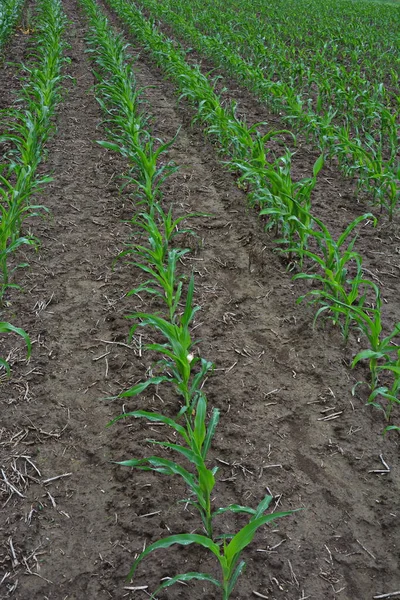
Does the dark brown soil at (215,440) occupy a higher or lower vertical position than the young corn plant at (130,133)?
lower

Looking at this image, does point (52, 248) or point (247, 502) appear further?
point (52, 248)

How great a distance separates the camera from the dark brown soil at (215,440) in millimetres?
1767

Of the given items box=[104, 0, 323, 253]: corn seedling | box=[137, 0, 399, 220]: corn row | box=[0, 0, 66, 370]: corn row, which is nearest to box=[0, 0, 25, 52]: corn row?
box=[0, 0, 66, 370]: corn row

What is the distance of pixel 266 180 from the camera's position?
4.04 meters

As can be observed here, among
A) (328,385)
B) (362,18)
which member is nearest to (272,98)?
(328,385)

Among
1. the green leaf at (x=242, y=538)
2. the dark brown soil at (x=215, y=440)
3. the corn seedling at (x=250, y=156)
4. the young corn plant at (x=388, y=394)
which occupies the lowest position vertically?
the dark brown soil at (x=215, y=440)

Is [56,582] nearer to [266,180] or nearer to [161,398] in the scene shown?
[161,398]

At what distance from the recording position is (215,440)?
2238mm

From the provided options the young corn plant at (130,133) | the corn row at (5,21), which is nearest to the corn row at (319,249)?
the young corn plant at (130,133)

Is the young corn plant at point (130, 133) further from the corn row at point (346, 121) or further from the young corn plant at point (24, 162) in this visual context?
the corn row at point (346, 121)

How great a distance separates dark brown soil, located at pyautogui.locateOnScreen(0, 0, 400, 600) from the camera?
1.77 meters

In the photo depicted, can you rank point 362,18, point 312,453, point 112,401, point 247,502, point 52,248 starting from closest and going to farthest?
point 247,502 < point 312,453 < point 112,401 < point 52,248 < point 362,18

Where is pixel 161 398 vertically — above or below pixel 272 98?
below

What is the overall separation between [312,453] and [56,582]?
1065 mm
